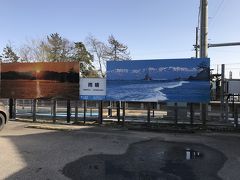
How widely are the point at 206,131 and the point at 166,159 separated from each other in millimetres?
6262

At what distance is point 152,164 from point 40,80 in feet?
34.7

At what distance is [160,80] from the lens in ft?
53.4

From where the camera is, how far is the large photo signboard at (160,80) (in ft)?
51.5

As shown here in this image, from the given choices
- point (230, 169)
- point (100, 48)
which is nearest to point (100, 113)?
point (230, 169)

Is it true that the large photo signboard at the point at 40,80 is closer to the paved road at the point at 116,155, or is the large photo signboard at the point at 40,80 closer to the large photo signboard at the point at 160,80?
the large photo signboard at the point at 160,80

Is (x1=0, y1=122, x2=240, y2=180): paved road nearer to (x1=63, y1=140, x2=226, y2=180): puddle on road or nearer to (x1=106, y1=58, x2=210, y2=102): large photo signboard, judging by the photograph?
(x1=63, y1=140, x2=226, y2=180): puddle on road

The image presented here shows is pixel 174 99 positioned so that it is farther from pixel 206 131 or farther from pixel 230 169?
pixel 230 169

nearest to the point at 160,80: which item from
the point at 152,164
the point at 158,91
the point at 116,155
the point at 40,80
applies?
the point at 158,91

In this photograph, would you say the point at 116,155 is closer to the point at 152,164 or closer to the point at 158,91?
the point at 152,164

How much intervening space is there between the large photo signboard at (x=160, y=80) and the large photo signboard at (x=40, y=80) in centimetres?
190

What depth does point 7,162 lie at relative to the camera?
8.84 m

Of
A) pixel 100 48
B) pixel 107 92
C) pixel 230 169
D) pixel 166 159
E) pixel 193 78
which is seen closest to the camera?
pixel 230 169

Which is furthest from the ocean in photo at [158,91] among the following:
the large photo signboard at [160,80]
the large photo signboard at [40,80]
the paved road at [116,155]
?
the paved road at [116,155]

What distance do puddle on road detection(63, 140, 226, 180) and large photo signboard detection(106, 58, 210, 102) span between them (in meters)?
4.77
